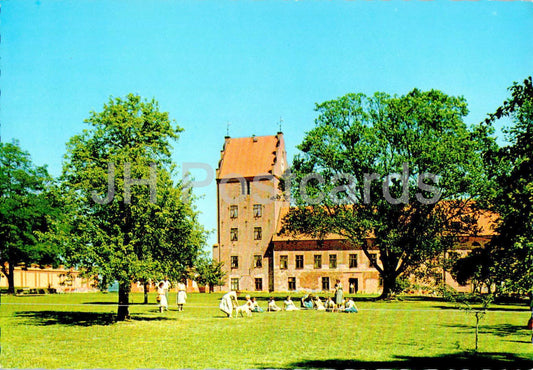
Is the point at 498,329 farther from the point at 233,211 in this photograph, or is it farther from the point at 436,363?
the point at 233,211

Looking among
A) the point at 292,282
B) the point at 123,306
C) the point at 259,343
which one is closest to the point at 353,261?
the point at 292,282

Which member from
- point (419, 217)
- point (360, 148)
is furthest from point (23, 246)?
point (419, 217)

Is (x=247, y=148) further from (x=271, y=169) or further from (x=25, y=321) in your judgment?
(x=25, y=321)

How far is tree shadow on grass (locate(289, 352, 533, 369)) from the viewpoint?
13.7m

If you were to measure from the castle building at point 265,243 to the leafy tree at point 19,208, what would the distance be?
1326 inches

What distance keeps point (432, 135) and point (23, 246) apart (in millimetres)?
36975

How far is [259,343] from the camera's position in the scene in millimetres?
18359

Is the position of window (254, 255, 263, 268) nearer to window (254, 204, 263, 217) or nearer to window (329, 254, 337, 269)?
window (254, 204, 263, 217)

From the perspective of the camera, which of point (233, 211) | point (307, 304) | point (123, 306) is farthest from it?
point (233, 211)

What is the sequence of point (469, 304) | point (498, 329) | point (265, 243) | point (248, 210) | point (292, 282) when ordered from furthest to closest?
point (248, 210) < point (265, 243) < point (292, 282) < point (498, 329) < point (469, 304)

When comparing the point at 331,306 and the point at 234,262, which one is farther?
the point at 234,262

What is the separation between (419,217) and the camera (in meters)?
44.8

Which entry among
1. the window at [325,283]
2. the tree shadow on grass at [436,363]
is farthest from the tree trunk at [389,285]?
the window at [325,283]

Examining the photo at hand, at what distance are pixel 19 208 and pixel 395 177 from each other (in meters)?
32.7
